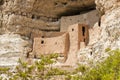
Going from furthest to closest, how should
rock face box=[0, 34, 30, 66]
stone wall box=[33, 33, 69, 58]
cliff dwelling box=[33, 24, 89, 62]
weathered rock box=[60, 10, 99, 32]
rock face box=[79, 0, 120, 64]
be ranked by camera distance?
weathered rock box=[60, 10, 99, 32], stone wall box=[33, 33, 69, 58], rock face box=[0, 34, 30, 66], cliff dwelling box=[33, 24, 89, 62], rock face box=[79, 0, 120, 64]

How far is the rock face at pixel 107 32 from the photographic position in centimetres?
1309

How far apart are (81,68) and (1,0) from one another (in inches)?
472

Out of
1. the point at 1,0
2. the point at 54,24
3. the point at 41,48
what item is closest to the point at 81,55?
the point at 41,48

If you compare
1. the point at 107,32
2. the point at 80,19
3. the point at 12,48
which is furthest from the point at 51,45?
the point at 107,32

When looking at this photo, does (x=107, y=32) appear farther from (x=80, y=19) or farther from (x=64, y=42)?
(x=80, y=19)

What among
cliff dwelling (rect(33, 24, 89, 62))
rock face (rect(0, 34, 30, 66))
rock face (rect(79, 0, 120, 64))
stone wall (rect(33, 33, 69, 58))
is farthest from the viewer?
stone wall (rect(33, 33, 69, 58))

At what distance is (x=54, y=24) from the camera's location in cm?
2141

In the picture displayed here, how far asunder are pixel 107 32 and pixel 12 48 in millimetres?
7790

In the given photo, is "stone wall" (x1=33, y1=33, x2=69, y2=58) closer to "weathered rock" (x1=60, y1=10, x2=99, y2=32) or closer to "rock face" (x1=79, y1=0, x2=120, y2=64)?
"weathered rock" (x1=60, y1=10, x2=99, y2=32)

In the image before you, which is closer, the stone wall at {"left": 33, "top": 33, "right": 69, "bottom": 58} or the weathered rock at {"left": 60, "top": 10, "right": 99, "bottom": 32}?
the stone wall at {"left": 33, "top": 33, "right": 69, "bottom": 58}

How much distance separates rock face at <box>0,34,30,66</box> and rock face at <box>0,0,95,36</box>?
20.4 inches

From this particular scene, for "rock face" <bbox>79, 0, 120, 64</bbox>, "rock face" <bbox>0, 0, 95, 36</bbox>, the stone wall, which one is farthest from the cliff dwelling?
"rock face" <bbox>79, 0, 120, 64</bbox>

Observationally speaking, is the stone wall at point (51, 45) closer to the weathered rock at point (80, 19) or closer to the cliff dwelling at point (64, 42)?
the cliff dwelling at point (64, 42)

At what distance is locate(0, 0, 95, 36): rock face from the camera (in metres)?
19.7
